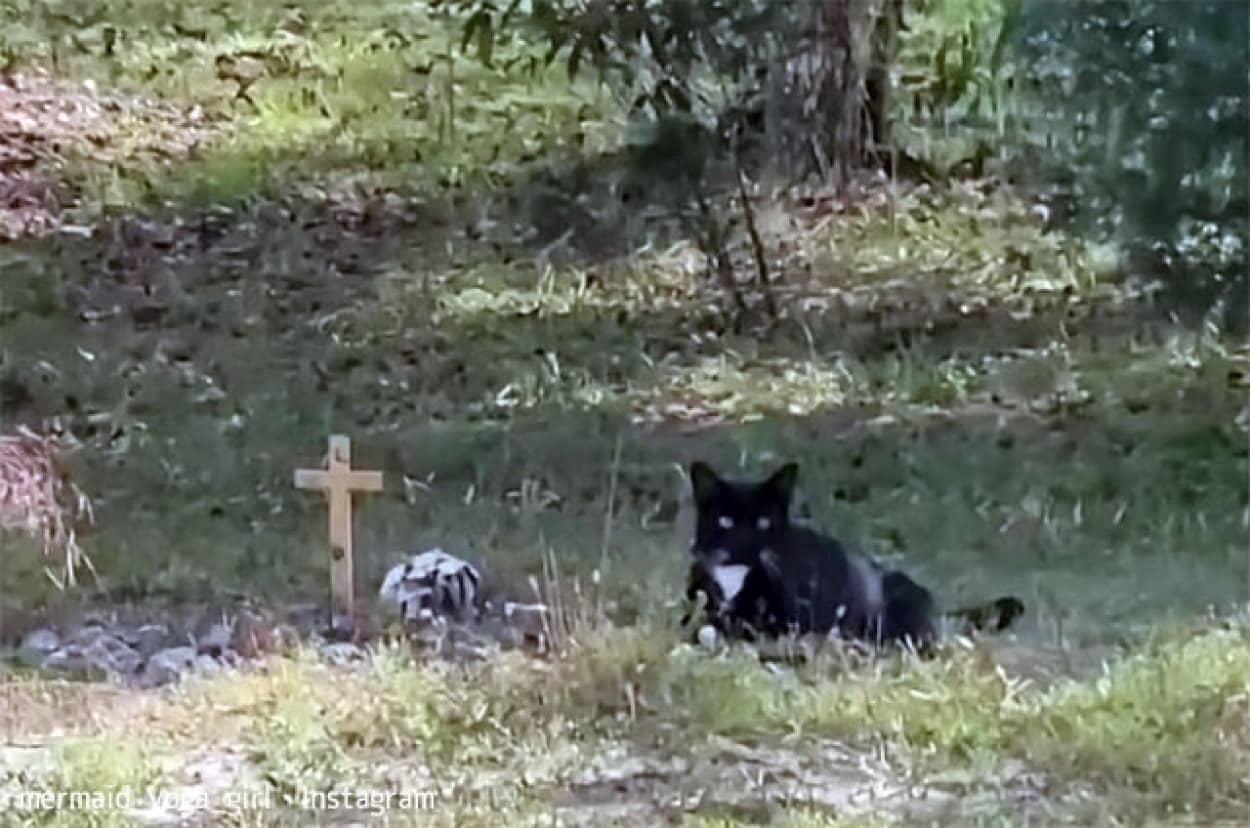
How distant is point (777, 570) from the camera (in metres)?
1.29

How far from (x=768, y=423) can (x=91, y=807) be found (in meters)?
0.49

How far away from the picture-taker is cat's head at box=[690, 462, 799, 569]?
50.8 inches

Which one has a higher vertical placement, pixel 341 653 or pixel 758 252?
pixel 758 252

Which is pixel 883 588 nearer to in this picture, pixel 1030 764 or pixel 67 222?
pixel 1030 764

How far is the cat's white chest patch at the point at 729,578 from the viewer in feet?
4.24

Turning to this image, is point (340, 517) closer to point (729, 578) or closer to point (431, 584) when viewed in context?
point (431, 584)

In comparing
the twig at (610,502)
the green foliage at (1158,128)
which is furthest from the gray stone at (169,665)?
the green foliage at (1158,128)

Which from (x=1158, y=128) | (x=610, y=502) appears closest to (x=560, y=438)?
(x=610, y=502)

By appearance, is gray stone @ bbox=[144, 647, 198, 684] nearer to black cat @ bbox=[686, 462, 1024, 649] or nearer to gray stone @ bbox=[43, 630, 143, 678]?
gray stone @ bbox=[43, 630, 143, 678]

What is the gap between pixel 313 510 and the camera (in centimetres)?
128

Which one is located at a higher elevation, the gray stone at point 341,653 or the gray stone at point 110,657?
the gray stone at point 341,653

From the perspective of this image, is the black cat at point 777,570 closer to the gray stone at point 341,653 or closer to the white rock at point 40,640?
the gray stone at point 341,653

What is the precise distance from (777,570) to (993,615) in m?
0.14

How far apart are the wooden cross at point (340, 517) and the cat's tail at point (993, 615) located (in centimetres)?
39
